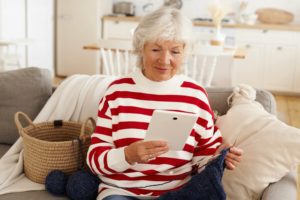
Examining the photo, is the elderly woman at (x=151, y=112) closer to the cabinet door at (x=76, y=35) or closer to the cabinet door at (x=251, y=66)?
the cabinet door at (x=251, y=66)

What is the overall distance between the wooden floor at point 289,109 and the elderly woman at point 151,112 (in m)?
2.82

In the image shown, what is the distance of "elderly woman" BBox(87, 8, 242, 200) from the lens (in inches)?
57.3

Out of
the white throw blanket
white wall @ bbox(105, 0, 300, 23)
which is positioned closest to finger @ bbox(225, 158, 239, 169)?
the white throw blanket

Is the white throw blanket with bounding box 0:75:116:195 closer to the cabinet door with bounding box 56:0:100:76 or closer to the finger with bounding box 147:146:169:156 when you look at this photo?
the finger with bounding box 147:146:169:156

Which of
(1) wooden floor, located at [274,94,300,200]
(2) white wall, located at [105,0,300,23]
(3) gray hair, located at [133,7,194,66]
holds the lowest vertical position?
(1) wooden floor, located at [274,94,300,200]

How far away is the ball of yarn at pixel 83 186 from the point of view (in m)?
1.52

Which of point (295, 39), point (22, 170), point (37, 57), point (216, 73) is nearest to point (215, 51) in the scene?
point (216, 73)

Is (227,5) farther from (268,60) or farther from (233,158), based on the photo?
(233,158)

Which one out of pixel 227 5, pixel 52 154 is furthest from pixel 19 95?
pixel 227 5

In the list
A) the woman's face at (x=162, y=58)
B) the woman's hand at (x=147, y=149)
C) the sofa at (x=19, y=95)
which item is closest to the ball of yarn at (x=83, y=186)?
the woman's hand at (x=147, y=149)

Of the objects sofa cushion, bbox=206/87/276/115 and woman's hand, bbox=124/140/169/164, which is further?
sofa cushion, bbox=206/87/276/115

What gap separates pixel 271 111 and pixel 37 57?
4.21 meters

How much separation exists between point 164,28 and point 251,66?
417cm

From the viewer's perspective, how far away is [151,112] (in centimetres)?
148
